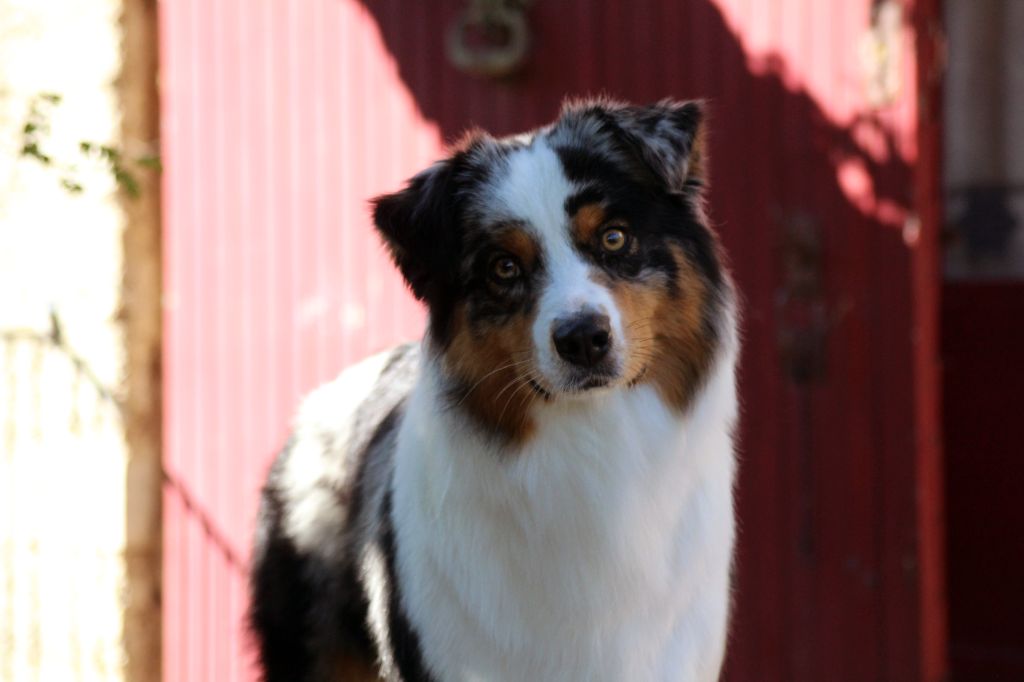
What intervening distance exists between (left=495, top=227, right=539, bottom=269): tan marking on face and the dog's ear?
1.08 feet

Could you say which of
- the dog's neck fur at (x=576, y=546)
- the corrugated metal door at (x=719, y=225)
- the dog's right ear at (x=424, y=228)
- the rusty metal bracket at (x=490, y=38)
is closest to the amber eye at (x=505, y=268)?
the dog's right ear at (x=424, y=228)

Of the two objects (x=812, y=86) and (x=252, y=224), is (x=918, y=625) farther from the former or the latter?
(x=252, y=224)

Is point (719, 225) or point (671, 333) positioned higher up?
point (719, 225)

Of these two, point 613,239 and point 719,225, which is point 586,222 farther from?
point 719,225

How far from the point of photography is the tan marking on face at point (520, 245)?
2.73 m

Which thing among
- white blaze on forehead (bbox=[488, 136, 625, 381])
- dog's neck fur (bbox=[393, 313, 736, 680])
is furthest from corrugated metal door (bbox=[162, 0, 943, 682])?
white blaze on forehead (bbox=[488, 136, 625, 381])

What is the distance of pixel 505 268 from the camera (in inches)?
109

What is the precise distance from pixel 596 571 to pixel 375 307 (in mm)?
2534

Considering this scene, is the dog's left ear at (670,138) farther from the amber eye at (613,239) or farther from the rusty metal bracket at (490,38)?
the rusty metal bracket at (490,38)

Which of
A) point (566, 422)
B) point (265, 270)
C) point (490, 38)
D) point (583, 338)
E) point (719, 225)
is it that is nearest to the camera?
point (583, 338)

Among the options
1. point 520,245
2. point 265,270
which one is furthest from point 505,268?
point 265,270

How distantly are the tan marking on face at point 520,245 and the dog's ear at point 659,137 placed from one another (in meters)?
0.33

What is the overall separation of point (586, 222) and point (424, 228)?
15.4 inches

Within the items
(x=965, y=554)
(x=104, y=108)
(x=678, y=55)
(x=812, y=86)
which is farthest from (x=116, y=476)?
(x=965, y=554)
